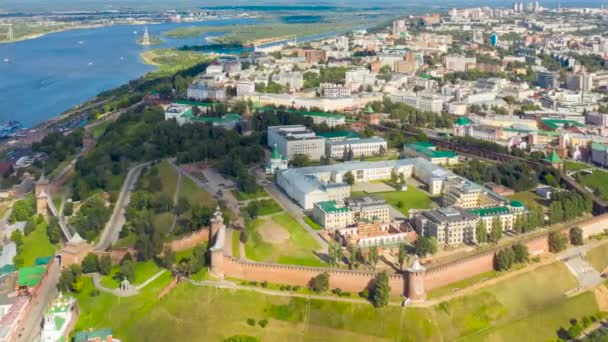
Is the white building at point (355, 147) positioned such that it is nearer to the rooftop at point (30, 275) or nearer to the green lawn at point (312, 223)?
the green lawn at point (312, 223)

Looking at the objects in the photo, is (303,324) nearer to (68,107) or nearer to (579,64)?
(68,107)

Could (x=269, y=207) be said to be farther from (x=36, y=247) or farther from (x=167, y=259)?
(x=36, y=247)

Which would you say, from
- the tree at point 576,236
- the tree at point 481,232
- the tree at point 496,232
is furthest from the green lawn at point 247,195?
the tree at point 576,236

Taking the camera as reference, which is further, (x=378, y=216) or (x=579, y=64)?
(x=579, y=64)

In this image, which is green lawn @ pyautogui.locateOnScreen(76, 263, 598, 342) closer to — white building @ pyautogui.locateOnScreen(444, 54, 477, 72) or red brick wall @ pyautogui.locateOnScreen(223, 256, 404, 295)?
red brick wall @ pyautogui.locateOnScreen(223, 256, 404, 295)

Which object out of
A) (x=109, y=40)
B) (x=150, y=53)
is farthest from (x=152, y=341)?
A: (x=109, y=40)

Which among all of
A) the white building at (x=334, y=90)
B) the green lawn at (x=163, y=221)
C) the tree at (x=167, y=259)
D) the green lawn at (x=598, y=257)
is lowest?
the green lawn at (x=598, y=257)
